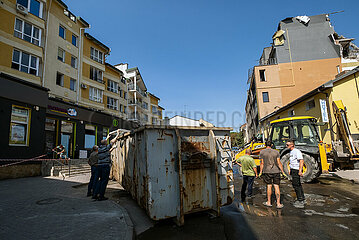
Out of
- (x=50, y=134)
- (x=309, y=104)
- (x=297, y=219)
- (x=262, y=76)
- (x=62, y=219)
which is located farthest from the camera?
(x=262, y=76)

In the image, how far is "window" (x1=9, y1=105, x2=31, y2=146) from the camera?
37.3 ft

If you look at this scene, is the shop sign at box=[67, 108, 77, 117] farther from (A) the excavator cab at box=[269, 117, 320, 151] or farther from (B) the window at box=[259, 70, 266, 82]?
(B) the window at box=[259, 70, 266, 82]

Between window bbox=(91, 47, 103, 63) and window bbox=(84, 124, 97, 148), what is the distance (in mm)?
9173

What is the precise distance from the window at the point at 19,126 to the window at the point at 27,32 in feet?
22.0

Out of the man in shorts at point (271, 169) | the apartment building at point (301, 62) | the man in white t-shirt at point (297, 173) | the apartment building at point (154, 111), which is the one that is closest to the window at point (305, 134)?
the man in white t-shirt at point (297, 173)

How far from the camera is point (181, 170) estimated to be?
3.95 m

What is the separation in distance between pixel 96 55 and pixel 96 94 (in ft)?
16.4

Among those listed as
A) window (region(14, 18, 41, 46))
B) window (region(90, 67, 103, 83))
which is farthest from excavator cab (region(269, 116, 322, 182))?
window (region(90, 67, 103, 83))

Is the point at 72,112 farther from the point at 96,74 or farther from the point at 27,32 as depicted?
the point at 96,74

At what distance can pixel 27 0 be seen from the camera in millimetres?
15336

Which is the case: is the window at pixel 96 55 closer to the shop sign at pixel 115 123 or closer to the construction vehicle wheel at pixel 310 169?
the shop sign at pixel 115 123

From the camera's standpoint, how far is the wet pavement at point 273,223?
11.4 feet

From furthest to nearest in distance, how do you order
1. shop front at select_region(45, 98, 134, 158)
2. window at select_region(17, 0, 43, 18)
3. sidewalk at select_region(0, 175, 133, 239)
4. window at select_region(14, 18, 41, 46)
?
1. shop front at select_region(45, 98, 134, 158)
2. window at select_region(17, 0, 43, 18)
3. window at select_region(14, 18, 41, 46)
4. sidewalk at select_region(0, 175, 133, 239)

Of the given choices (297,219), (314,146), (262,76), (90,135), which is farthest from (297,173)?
(262,76)
